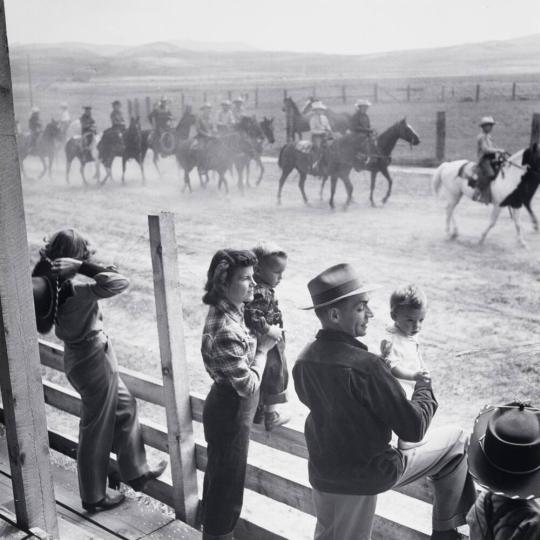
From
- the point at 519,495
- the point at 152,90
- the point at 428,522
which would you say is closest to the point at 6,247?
the point at 519,495

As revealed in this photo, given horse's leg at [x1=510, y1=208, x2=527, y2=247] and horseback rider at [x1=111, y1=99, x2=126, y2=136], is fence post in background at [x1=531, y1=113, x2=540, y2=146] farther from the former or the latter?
horseback rider at [x1=111, y1=99, x2=126, y2=136]

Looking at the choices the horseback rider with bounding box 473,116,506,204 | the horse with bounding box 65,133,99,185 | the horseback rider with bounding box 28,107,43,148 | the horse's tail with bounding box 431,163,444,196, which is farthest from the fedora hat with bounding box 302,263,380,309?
the horse with bounding box 65,133,99,185

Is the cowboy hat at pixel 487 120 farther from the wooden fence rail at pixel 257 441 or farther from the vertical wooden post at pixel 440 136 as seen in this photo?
the wooden fence rail at pixel 257 441

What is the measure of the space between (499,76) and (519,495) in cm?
519

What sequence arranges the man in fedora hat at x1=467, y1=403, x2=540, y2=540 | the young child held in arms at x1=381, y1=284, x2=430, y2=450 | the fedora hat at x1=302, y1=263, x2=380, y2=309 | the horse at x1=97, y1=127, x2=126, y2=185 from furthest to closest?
the horse at x1=97, y1=127, x2=126, y2=185 → the young child held in arms at x1=381, y1=284, x2=430, y2=450 → the fedora hat at x1=302, y1=263, x2=380, y2=309 → the man in fedora hat at x1=467, y1=403, x2=540, y2=540

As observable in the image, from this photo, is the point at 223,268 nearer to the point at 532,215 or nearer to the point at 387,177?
the point at 532,215

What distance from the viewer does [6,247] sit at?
8.82ft

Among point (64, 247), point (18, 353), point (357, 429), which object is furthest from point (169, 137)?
point (357, 429)

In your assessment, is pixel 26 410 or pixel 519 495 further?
pixel 26 410

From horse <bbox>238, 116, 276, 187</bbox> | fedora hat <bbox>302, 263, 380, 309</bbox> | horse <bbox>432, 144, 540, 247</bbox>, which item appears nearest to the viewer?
fedora hat <bbox>302, 263, 380, 309</bbox>

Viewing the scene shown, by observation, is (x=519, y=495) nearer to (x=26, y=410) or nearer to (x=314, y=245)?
(x=26, y=410)

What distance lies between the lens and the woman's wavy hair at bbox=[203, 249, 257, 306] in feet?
9.05

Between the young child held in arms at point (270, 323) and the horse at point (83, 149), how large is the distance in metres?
7.66

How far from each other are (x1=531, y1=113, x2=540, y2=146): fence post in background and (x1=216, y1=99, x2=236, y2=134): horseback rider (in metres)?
3.41
